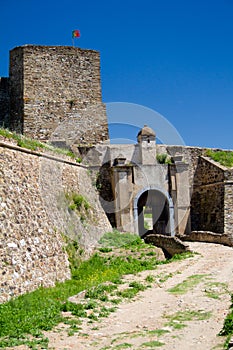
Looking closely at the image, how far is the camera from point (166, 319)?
7625 millimetres

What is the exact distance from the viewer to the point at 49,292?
9.03 metres

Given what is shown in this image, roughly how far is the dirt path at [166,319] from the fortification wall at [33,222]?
6.65 ft

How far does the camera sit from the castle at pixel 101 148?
63.5 ft

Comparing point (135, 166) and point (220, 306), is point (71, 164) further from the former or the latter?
point (220, 306)

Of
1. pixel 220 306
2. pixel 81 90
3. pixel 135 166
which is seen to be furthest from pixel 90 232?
pixel 81 90

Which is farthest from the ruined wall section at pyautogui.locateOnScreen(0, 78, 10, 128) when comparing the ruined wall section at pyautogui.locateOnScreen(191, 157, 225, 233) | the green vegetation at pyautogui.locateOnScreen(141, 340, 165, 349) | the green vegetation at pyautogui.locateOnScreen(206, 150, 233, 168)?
the green vegetation at pyautogui.locateOnScreen(141, 340, 165, 349)

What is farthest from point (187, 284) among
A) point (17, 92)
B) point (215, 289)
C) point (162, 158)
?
point (17, 92)

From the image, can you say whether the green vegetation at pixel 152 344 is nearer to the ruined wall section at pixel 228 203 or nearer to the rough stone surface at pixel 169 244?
the rough stone surface at pixel 169 244

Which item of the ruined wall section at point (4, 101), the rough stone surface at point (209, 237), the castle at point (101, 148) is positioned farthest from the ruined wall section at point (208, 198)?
the ruined wall section at point (4, 101)

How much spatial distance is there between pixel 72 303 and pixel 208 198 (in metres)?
14.3

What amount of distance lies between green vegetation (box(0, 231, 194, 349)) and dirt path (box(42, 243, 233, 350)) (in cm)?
29

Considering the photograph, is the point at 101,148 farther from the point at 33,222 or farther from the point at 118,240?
the point at 33,222

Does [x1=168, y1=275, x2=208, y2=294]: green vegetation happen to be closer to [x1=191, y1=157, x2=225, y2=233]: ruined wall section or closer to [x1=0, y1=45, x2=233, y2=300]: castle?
[x1=0, y1=45, x2=233, y2=300]: castle

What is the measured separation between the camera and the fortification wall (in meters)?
8.81
